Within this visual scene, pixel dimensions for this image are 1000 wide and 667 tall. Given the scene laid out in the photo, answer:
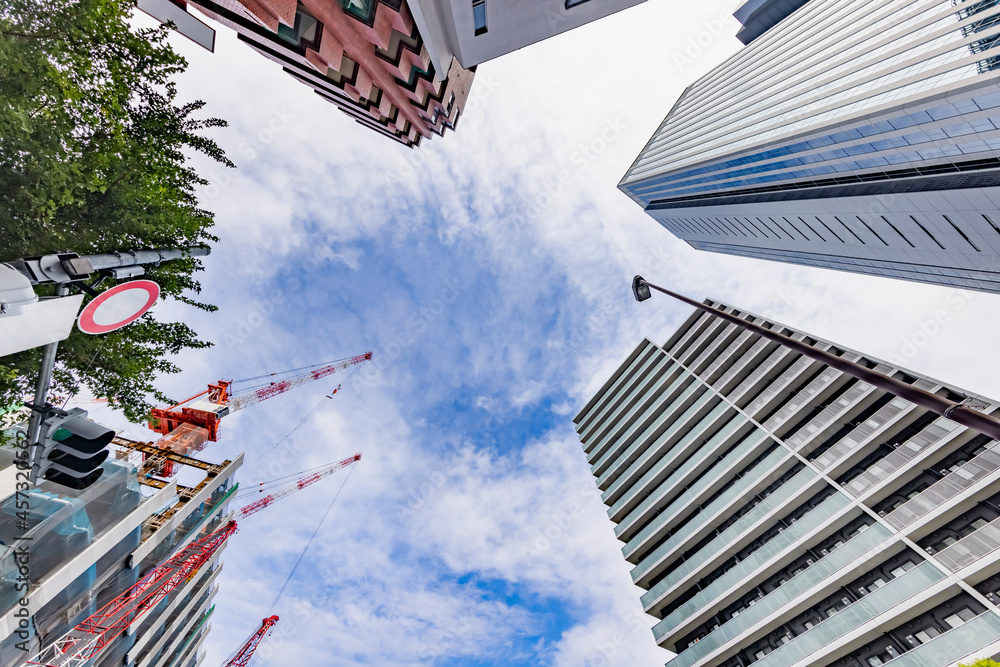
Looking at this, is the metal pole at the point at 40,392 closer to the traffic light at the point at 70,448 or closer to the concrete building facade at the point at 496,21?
the traffic light at the point at 70,448

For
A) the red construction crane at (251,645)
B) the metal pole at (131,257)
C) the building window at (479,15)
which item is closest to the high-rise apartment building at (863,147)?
the building window at (479,15)

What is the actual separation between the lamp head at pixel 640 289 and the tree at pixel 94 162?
1481cm

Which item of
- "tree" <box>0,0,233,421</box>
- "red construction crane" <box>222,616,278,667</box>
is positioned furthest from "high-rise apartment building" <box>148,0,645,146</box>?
"red construction crane" <box>222,616,278,667</box>

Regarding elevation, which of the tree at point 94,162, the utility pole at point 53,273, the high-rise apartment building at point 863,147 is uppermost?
the high-rise apartment building at point 863,147

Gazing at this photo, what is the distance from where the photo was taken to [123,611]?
18094mm

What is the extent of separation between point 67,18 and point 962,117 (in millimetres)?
49026

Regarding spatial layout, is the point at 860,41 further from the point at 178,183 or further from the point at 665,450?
the point at 178,183

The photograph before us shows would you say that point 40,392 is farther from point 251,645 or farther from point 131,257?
point 251,645

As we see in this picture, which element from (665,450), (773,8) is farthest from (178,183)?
(773,8)

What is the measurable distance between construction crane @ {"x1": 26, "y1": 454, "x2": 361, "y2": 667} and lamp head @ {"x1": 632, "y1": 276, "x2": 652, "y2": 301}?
87.8 feet

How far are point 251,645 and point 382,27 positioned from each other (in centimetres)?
7539

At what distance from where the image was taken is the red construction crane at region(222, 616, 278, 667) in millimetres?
50219

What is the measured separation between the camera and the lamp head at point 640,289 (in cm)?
1443

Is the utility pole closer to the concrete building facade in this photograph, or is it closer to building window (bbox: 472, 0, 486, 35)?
the concrete building facade
